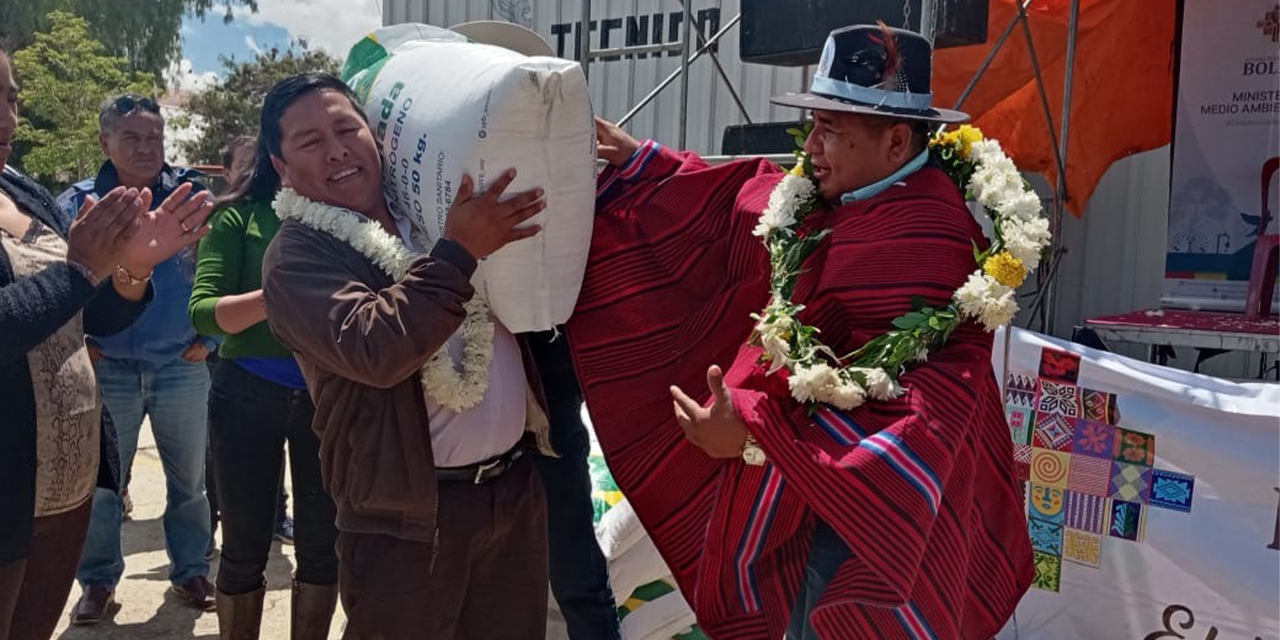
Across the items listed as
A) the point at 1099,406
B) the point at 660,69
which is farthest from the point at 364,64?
the point at 660,69

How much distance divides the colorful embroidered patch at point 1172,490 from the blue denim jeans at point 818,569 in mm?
1541

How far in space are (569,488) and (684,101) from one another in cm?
284

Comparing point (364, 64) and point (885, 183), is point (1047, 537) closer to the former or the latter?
point (885, 183)

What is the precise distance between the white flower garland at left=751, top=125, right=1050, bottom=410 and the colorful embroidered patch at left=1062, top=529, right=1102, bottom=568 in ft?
4.89

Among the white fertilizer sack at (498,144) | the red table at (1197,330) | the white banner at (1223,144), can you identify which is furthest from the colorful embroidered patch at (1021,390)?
the white banner at (1223,144)

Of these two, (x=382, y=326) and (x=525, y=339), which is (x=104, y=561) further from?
(x=382, y=326)

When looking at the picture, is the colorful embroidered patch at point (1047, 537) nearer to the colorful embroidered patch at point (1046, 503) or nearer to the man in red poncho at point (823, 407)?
the colorful embroidered patch at point (1046, 503)

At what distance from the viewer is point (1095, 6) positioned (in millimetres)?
4648

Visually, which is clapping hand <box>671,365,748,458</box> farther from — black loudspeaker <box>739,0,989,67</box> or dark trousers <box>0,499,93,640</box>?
black loudspeaker <box>739,0,989,67</box>

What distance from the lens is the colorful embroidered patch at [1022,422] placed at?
3217 millimetres

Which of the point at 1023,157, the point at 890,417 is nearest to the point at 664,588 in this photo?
the point at 890,417

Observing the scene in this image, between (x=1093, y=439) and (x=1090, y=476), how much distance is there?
0.12 metres

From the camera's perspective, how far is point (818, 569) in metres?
1.92

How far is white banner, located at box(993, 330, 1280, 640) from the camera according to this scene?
2.82 m
